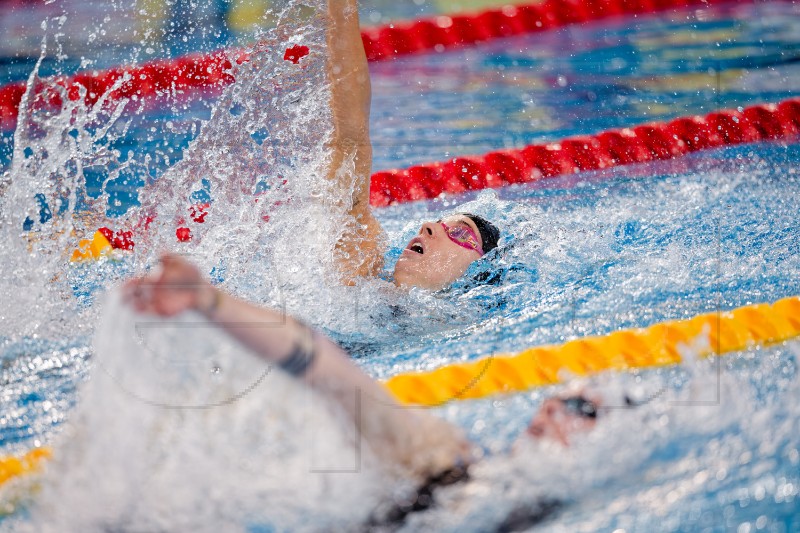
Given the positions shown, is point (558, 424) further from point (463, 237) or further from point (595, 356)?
point (463, 237)

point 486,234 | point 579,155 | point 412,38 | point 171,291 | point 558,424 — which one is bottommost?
point 579,155

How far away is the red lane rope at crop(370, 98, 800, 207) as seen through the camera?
2.94 m

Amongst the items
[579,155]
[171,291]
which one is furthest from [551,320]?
[579,155]

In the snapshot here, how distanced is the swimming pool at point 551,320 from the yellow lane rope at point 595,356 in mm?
46

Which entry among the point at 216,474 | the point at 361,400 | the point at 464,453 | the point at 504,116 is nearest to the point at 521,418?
the point at 464,453

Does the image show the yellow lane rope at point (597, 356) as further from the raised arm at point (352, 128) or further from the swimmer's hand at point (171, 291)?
the swimmer's hand at point (171, 291)

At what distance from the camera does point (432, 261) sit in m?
1.90

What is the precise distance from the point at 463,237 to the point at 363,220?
0.27 meters

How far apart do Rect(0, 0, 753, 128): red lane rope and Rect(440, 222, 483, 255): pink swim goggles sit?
6.64 feet

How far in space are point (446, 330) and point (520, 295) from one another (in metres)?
0.25

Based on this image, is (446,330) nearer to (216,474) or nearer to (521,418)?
(521,418)

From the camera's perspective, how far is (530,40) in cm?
398

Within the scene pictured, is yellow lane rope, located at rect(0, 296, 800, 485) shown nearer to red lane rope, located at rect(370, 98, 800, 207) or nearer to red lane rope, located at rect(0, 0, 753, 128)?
red lane rope, located at rect(370, 98, 800, 207)

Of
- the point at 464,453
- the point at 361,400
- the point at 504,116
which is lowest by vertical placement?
the point at 504,116
